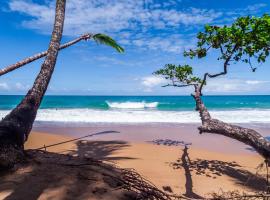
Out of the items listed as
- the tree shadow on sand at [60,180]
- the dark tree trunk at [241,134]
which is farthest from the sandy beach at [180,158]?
the tree shadow on sand at [60,180]

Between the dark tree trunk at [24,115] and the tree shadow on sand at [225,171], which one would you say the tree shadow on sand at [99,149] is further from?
the dark tree trunk at [24,115]

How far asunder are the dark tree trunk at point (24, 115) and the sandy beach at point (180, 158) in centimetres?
313

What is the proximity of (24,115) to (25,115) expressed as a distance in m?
0.03

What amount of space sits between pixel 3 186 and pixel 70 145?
862 centimetres

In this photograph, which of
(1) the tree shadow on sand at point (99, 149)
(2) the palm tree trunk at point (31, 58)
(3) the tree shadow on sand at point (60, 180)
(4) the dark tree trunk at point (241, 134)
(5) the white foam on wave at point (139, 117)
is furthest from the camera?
(5) the white foam on wave at point (139, 117)

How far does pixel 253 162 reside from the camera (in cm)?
1002

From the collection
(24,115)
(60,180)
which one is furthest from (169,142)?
(60,180)

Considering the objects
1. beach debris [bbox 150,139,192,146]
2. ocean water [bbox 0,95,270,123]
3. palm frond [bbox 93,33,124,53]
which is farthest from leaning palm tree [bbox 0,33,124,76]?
ocean water [bbox 0,95,270,123]

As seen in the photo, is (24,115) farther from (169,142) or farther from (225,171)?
(169,142)

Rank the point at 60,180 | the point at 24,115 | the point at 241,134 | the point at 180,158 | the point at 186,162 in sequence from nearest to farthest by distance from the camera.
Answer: the point at 60,180 → the point at 241,134 → the point at 24,115 → the point at 186,162 → the point at 180,158

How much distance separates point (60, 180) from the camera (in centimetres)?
365

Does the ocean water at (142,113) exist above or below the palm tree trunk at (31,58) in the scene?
below

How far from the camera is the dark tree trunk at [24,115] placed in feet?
13.3

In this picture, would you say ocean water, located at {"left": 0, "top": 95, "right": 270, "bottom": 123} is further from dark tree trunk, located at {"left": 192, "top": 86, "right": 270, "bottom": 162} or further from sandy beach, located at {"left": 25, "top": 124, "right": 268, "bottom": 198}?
dark tree trunk, located at {"left": 192, "top": 86, "right": 270, "bottom": 162}
